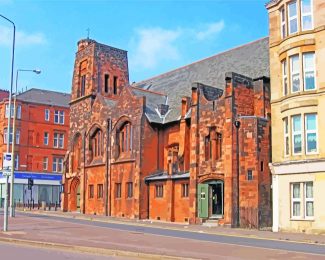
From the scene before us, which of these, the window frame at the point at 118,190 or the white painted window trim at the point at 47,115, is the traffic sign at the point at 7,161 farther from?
the white painted window trim at the point at 47,115

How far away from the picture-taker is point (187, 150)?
129ft

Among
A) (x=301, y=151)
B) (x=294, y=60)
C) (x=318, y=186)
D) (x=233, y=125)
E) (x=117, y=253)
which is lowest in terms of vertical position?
(x=117, y=253)

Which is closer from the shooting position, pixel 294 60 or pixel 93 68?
pixel 294 60

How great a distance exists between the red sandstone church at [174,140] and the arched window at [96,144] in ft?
0.31

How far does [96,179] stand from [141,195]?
7599 mm

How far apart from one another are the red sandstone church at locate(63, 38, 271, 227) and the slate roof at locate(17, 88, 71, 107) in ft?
57.2

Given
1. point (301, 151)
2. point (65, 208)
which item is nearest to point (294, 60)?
point (301, 151)

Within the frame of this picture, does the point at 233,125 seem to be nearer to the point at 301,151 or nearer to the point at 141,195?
the point at 301,151

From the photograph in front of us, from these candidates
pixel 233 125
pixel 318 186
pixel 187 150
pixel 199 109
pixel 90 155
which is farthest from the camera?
pixel 90 155

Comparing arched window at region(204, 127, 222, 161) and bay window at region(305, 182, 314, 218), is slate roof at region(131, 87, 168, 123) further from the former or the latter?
bay window at region(305, 182, 314, 218)

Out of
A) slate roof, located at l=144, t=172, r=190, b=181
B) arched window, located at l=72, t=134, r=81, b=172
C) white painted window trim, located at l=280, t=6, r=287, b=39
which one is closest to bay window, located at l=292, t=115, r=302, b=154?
white painted window trim, located at l=280, t=6, r=287, b=39

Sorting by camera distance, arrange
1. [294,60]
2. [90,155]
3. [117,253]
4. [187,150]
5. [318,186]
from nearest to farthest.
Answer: [117,253] → [318,186] → [294,60] → [187,150] → [90,155]

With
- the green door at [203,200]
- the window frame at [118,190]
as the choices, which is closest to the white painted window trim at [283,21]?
the green door at [203,200]

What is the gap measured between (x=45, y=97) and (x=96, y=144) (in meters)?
27.2
